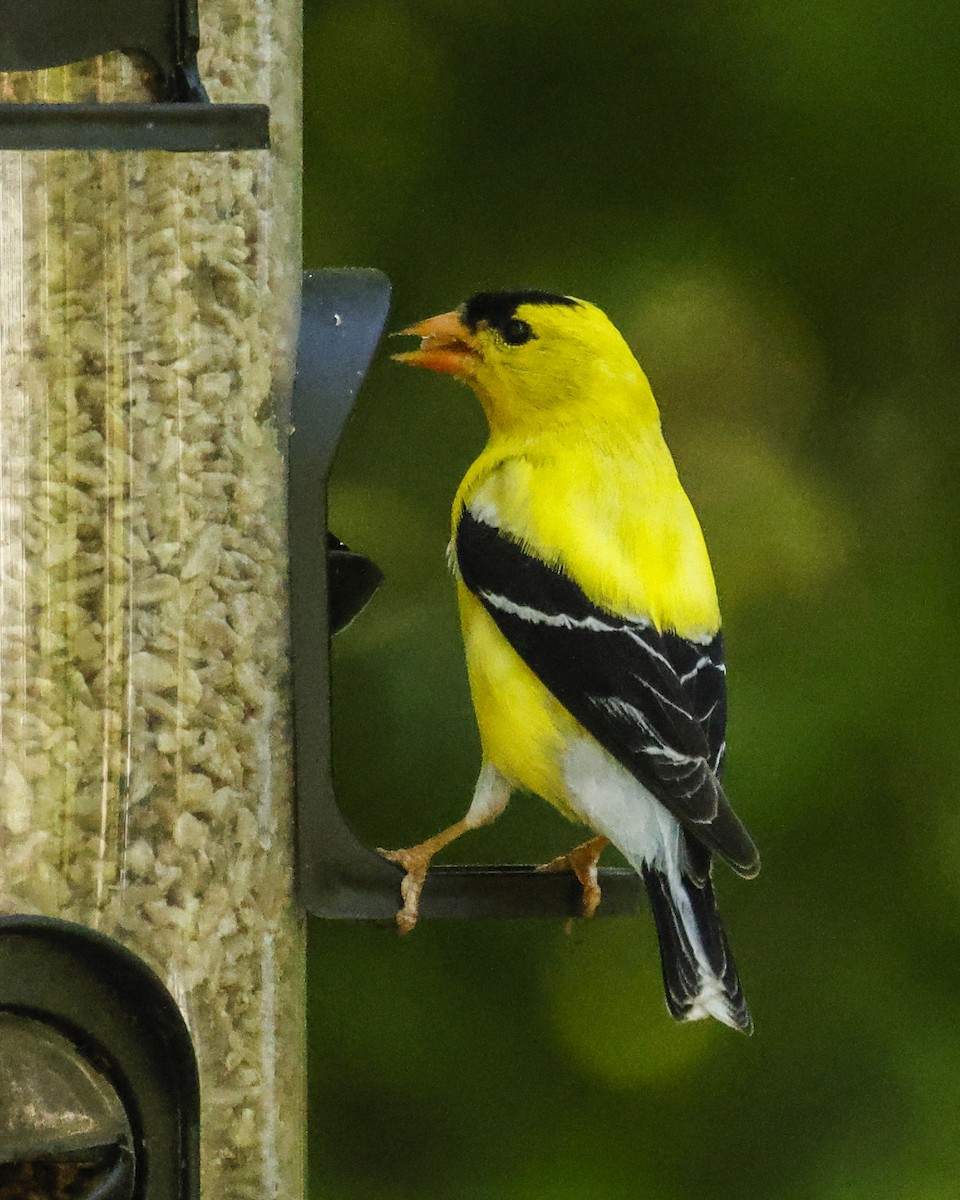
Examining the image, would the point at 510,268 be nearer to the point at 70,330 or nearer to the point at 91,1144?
the point at 70,330

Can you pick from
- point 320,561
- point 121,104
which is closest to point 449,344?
point 320,561

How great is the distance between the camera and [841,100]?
12.1ft

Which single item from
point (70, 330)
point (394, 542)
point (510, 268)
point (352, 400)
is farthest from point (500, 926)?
point (70, 330)

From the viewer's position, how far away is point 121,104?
1912 mm

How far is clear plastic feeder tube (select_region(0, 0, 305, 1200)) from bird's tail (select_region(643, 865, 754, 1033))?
0.63 metres

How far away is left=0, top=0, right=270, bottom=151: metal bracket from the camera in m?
1.89

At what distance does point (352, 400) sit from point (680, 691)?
79cm

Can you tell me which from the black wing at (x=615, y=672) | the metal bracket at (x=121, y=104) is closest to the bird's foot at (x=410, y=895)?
the black wing at (x=615, y=672)

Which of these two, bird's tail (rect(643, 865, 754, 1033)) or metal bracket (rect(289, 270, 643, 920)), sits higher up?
metal bracket (rect(289, 270, 643, 920))

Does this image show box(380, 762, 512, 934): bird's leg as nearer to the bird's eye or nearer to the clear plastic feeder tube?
the clear plastic feeder tube

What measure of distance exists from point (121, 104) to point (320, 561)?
583mm

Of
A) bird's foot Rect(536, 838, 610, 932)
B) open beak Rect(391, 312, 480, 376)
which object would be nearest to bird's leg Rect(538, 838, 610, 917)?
bird's foot Rect(536, 838, 610, 932)

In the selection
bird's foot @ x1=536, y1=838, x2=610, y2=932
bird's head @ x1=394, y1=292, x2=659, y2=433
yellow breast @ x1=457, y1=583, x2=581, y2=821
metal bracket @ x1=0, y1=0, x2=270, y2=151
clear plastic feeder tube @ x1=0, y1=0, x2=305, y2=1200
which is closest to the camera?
metal bracket @ x1=0, y1=0, x2=270, y2=151

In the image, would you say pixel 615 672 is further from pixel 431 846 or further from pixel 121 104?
pixel 121 104
